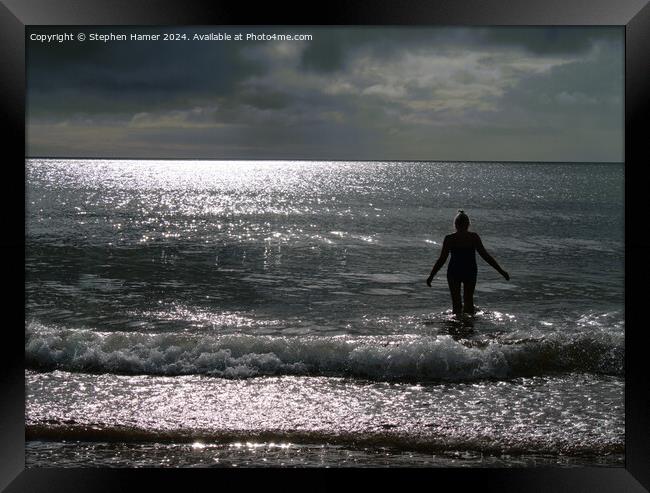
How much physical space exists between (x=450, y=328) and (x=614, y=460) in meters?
4.49

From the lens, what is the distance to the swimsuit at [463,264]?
328 inches

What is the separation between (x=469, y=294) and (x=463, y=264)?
830mm

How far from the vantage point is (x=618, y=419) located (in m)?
5.46

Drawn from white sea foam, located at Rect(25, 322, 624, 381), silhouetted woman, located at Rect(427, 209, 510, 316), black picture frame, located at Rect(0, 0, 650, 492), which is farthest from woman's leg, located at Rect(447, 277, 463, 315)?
black picture frame, located at Rect(0, 0, 650, 492)

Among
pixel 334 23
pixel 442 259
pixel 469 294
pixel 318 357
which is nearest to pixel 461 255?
pixel 442 259

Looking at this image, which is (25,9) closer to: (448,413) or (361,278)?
(448,413)

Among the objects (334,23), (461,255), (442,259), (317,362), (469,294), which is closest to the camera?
(334,23)

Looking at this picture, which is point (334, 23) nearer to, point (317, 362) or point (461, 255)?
point (317, 362)

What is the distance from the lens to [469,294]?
908cm

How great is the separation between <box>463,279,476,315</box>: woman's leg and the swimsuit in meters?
0.09

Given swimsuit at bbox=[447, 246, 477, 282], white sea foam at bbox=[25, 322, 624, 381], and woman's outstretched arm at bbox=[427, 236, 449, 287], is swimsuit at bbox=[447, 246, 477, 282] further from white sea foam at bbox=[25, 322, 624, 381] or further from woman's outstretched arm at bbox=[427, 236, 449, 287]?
white sea foam at bbox=[25, 322, 624, 381]

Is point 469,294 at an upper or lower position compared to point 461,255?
lower

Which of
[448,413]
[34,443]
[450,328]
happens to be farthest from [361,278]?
[34,443]

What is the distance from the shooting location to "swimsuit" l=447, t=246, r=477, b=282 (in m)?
8.33
